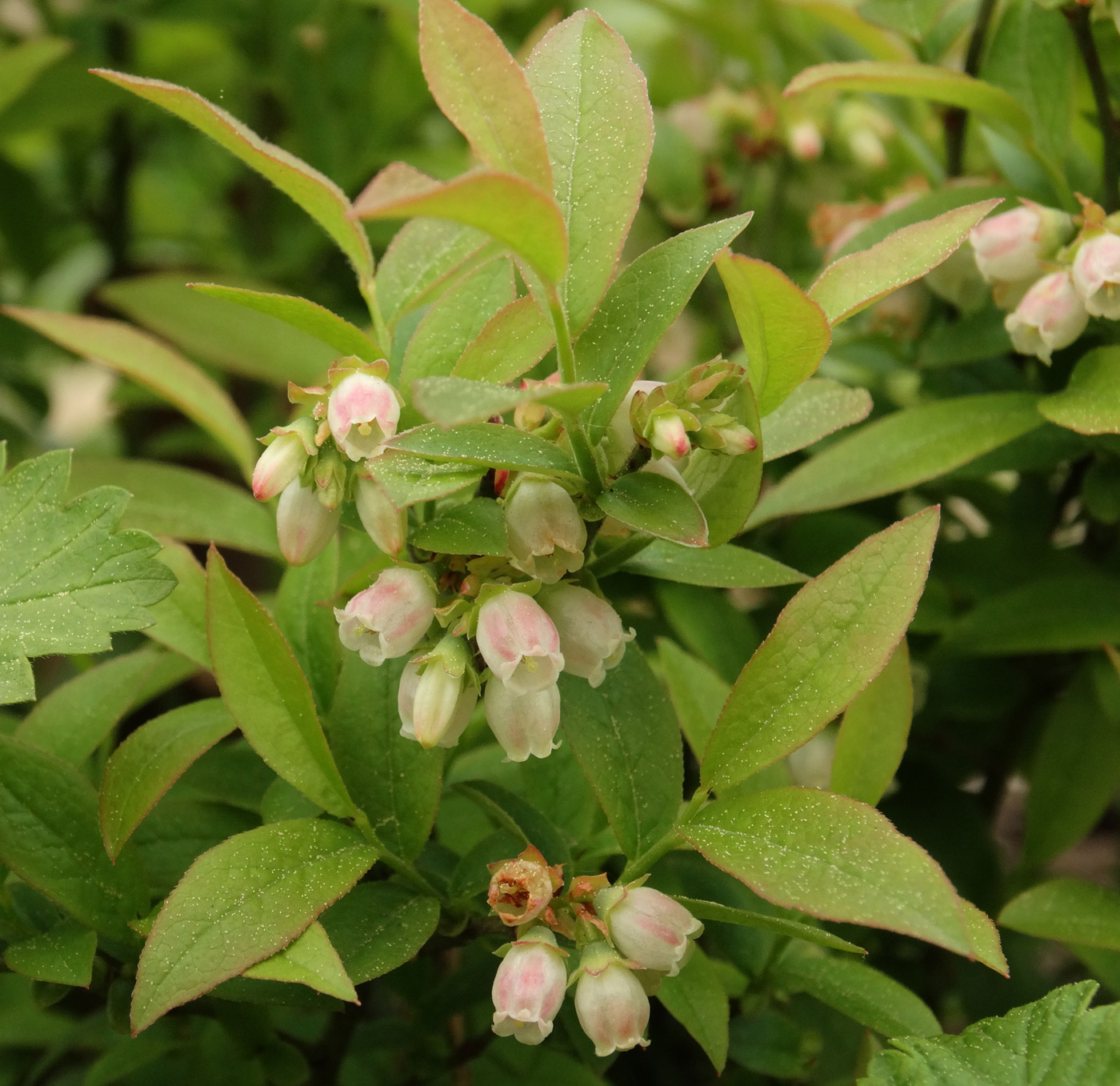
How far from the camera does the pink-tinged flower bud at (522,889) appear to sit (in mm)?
607

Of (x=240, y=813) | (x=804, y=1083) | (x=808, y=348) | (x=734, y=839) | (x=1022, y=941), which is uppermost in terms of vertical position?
(x=808, y=348)

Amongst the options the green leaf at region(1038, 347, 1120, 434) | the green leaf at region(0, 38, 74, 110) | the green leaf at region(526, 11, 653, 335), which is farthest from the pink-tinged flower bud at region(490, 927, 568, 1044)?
the green leaf at region(0, 38, 74, 110)

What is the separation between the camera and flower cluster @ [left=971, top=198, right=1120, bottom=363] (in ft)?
2.53

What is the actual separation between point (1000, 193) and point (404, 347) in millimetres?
490

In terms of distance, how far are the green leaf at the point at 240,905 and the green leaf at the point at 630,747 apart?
0.14 meters

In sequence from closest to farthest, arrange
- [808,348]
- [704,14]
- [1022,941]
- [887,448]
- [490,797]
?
[808,348] → [490,797] → [887,448] → [1022,941] → [704,14]

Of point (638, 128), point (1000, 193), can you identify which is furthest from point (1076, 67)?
point (638, 128)

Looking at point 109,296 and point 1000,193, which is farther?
point 109,296

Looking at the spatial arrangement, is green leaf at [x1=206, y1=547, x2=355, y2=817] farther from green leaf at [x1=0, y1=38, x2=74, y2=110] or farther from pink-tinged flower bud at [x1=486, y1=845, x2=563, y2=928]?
green leaf at [x1=0, y1=38, x2=74, y2=110]

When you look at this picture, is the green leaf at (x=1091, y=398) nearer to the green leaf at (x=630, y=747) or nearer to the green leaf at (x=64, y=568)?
the green leaf at (x=630, y=747)

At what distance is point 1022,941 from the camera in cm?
120

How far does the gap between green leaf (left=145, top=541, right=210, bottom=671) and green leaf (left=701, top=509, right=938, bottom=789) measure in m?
0.35

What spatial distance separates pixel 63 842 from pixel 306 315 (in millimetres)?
343

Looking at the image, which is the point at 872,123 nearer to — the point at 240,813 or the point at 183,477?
the point at 183,477
